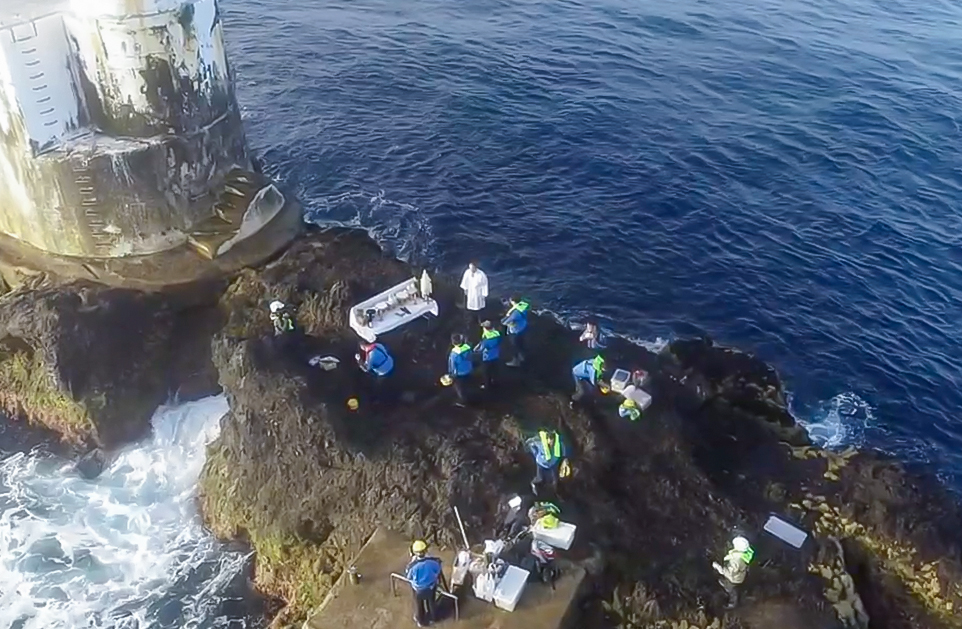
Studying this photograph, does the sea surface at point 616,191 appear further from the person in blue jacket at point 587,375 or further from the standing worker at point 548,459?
the standing worker at point 548,459

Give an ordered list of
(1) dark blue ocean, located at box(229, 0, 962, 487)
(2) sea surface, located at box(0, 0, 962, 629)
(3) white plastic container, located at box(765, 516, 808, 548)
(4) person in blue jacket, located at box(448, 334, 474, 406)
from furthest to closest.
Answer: (1) dark blue ocean, located at box(229, 0, 962, 487), (2) sea surface, located at box(0, 0, 962, 629), (4) person in blue jacket, located at box(448, 334, 474, 406), (3) white plastic container, located at box(765, 516, 808, 548)

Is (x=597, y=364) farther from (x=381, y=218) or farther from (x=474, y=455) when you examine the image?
(x=381, y=218)

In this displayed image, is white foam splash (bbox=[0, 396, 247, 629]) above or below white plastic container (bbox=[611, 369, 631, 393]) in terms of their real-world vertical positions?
below

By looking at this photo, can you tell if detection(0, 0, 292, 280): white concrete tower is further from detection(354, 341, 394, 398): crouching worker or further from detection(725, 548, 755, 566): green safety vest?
detection(725, 548, 755, 566): green safety vest

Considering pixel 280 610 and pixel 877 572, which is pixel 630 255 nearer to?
pixel 877 572

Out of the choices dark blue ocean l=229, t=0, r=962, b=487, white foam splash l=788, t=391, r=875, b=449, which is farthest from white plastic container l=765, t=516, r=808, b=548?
dark blue ocean l=229, t=0, r=962, b=487

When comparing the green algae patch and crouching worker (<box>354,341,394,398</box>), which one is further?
the green algae patch

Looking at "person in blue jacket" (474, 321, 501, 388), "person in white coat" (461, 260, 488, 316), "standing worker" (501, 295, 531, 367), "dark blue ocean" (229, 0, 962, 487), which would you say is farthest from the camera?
"dark blue ocean" (229, 0, 962, 487)

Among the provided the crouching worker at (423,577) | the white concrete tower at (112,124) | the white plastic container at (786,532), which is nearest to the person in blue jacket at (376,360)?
the crouching worker at (423,577)
